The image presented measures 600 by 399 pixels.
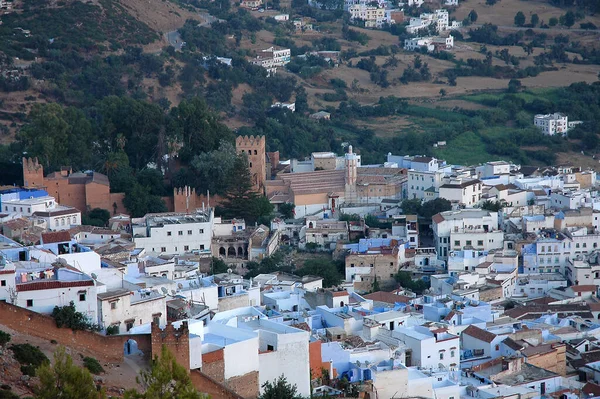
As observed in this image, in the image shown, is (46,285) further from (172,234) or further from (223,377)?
(172,234)

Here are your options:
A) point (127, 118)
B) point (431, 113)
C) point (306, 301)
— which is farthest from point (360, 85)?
point (306, 301)

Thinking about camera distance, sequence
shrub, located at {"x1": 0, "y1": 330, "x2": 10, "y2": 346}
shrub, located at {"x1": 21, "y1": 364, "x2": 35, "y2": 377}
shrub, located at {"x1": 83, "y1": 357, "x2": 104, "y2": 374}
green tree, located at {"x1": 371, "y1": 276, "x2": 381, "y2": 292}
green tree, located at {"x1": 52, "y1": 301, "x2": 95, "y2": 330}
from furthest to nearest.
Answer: green tree, located at {"x1": 371, "y1": 276, "x2": 381, "y2": 292}, green tree, located at {"x1": 52, "y1": 301, "x2": 95, "y2": 330}, shrub, located at {"x1": 83, "y1": 357, "x2": 104, "y2": 374}, shrub, located at {"x1": 0, "y1": 330, "x2": 10, "y2": 346}, shrub, located at {"x1": 21, "y1": 364, "x2": 35, "y2": 377}

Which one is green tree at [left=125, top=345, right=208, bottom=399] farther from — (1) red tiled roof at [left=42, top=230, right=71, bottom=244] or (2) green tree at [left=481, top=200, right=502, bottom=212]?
(2) green tree at [left=481, top=200, right=502, bottom=212]

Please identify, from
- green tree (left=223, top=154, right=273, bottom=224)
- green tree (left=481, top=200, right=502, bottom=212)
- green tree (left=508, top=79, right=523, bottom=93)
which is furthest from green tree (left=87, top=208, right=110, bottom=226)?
green tree (left=508, top=79, right=523, bottom=93)

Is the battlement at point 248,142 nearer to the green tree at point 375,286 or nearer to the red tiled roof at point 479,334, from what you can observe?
the green tree at point 375,286

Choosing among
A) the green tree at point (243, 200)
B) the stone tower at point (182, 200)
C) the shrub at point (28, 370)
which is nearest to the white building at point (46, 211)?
the stone tower at point (182, 200)

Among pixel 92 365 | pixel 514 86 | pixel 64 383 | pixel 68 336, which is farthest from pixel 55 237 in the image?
pixel 514 86
